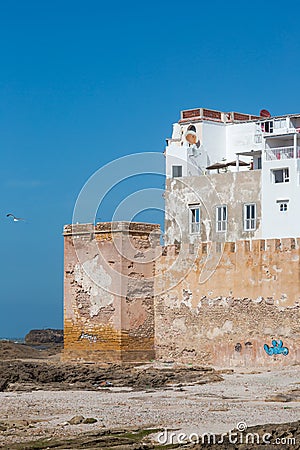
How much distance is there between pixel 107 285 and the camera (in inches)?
1182

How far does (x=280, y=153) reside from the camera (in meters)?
40.6

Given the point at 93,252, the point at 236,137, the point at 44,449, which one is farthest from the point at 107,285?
the point at 236,137

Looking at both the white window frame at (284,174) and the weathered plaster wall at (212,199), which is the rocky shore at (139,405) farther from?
the white window frame at (284,174)

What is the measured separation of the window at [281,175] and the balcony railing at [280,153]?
1.20m

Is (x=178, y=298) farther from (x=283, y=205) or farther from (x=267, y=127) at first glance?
(x=267, y=127)

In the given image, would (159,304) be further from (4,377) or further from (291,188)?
(291,188)

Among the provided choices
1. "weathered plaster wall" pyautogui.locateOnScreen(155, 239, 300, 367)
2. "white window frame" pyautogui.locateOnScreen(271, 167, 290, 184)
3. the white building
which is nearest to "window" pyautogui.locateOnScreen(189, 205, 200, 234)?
the white building

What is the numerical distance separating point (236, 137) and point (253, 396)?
1031 inches

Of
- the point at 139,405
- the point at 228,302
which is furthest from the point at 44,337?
the point at 139,405

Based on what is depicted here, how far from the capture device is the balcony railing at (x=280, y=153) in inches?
1591

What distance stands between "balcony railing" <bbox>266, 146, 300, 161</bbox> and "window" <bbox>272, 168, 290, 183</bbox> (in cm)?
120

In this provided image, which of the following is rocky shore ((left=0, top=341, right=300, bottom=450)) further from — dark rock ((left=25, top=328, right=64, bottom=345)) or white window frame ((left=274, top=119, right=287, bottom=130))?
dark rock ((left=25, top=328, right=64, bottom=345))

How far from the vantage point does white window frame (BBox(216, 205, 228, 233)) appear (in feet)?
129

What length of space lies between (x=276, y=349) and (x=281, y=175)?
1385cm
